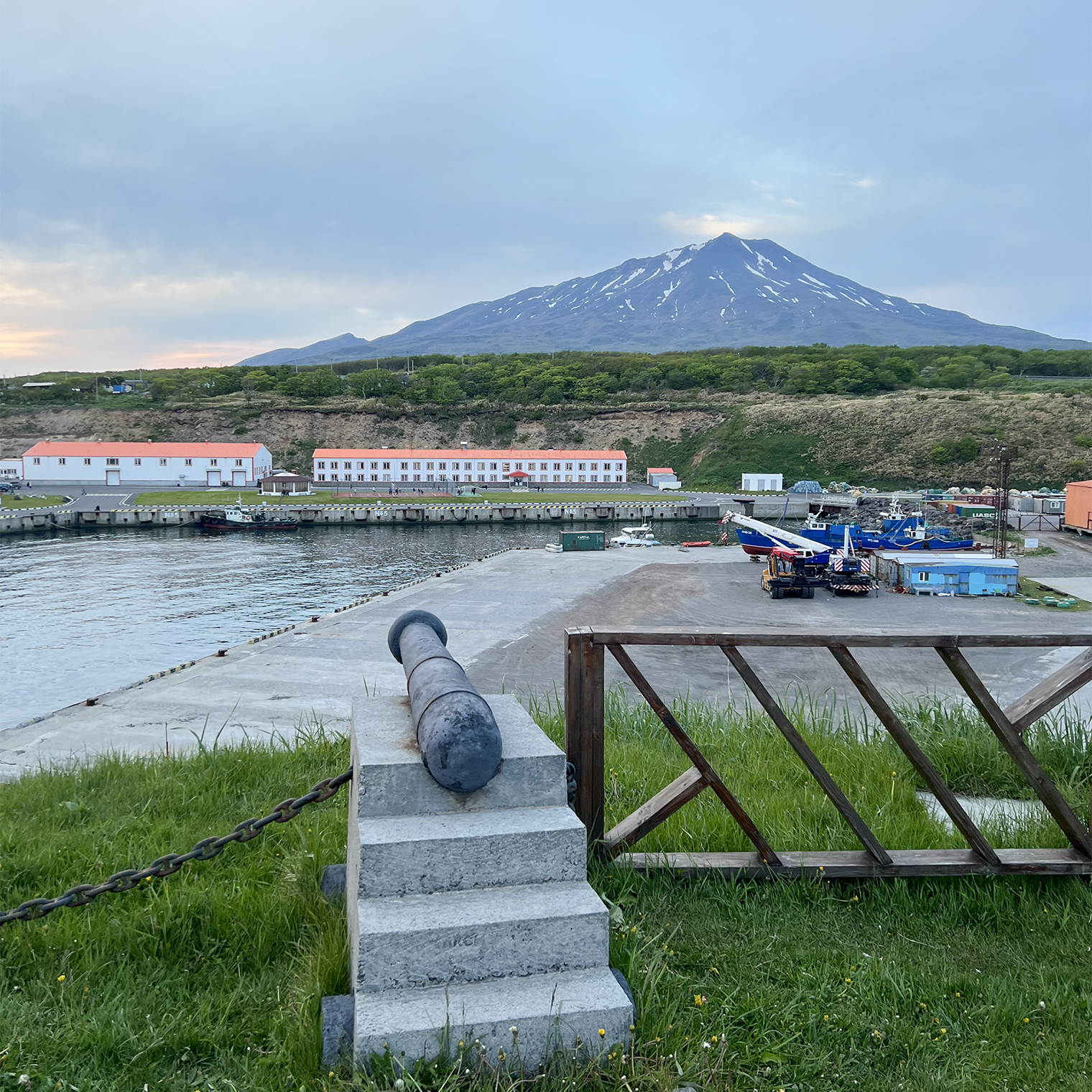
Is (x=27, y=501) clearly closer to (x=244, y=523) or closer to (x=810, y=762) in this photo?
(x=244, y=523)

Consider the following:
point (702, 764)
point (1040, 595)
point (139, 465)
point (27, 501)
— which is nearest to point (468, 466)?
point (139, 465)

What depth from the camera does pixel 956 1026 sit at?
319cm

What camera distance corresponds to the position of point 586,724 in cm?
419

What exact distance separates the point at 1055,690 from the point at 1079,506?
5367 cm

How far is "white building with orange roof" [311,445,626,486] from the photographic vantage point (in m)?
94.1

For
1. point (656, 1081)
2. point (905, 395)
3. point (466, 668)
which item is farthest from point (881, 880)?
point (905, 395)

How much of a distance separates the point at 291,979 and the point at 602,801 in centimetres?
165

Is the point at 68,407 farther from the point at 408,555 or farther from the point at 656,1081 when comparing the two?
the point at 656,1081

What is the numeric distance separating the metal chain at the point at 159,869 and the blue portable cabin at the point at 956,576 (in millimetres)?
29950

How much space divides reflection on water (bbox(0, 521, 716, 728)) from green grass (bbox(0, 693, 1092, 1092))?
13.9 meters

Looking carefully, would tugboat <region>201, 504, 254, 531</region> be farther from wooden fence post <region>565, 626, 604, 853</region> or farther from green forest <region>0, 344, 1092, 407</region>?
green forest <region>0, 344, 1092, 407</region>

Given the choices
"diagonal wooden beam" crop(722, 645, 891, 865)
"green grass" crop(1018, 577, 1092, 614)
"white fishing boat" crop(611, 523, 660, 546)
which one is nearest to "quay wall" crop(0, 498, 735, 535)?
"white fishing boat" crop(611, 523, 660, 546)

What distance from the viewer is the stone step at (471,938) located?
288cm

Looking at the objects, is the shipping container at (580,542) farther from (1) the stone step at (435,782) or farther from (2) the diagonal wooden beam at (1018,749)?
(1) the stone step at (435,782)
